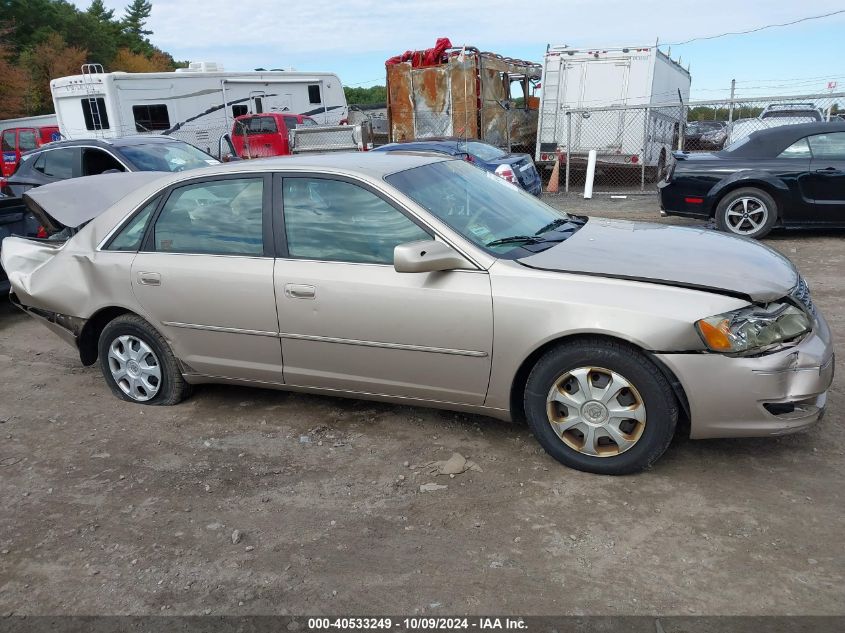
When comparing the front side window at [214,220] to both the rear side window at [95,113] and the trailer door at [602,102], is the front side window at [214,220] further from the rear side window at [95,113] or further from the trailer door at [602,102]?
the rear side window at [95,113]

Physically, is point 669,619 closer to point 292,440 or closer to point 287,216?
point 292,440

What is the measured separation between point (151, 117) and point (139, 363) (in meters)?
15.9

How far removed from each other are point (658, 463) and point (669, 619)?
111 cm

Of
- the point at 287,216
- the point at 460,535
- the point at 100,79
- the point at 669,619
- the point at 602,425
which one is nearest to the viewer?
the point at 669,619

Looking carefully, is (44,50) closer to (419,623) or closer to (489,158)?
(489,158)

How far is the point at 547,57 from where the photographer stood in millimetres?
15148

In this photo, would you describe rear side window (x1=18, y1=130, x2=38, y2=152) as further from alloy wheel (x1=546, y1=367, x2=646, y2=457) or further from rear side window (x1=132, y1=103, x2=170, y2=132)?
alloy wheel (x1=546, y1=367, x2=646, y2=457)

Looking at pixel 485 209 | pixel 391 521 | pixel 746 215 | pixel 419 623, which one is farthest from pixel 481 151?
pixel 419 623

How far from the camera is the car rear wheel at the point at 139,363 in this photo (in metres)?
4.34

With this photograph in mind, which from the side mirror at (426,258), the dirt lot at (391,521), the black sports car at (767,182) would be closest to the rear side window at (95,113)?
the black sports car at (767,182)

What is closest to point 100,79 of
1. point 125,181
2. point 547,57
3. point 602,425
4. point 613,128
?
point 547,57

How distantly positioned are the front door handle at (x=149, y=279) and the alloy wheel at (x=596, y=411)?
2.50 metres

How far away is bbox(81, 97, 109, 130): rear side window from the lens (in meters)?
17.7

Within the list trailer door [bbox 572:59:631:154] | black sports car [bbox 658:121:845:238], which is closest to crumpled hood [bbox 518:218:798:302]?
black sports car [bbox 658:121:845:238]
